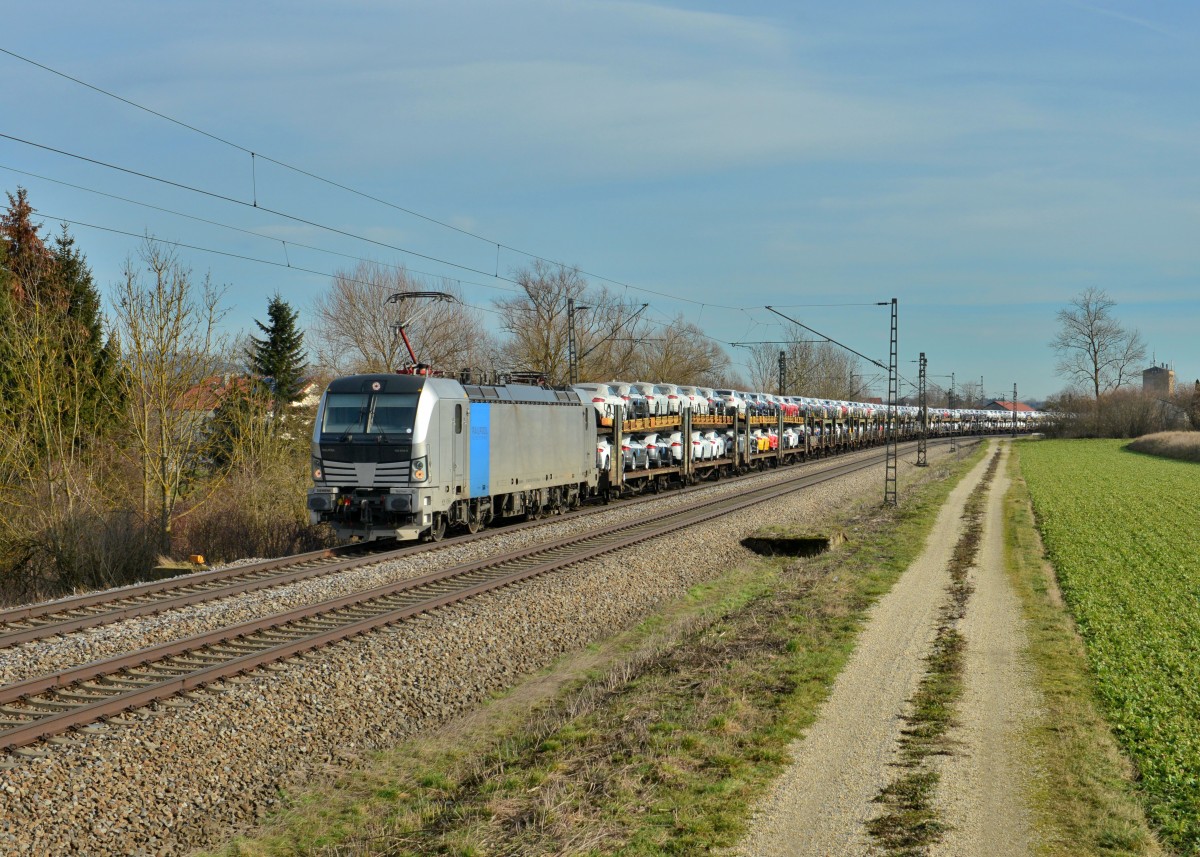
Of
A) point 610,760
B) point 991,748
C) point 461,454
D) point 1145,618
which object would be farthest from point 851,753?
point 461,454

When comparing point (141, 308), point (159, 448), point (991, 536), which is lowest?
point (991, 536)

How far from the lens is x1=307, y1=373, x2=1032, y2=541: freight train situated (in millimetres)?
18094

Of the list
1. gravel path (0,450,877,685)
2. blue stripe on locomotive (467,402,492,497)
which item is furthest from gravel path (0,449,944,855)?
blue stripe on locomotive (467,402,492,497)

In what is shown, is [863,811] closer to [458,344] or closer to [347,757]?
[347,757]

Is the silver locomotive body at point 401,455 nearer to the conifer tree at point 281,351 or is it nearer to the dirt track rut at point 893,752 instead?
the dirt track rut at point 893,752

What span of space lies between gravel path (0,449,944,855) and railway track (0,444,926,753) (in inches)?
9.1

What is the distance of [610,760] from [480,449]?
13326 mm

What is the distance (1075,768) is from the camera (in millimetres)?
7254

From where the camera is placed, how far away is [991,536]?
23.0 m

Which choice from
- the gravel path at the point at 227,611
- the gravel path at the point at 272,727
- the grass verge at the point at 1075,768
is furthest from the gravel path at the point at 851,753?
the gravel path at the point at 227,611

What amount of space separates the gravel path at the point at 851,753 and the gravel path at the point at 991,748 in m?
0.48

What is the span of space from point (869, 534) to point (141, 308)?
1658 centimetres

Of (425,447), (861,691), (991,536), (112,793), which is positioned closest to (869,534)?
(991,536)

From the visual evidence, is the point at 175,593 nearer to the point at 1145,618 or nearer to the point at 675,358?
the point at 1145,618
